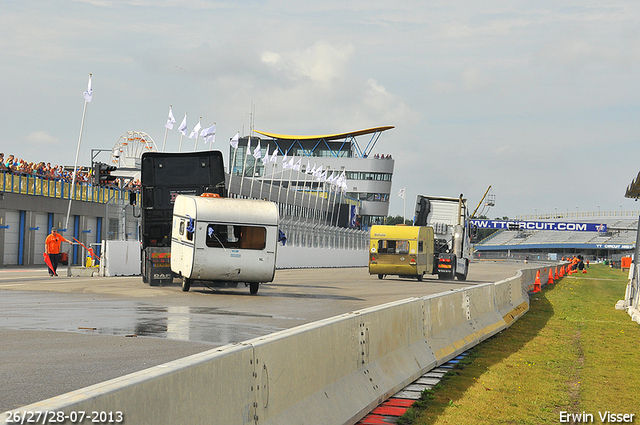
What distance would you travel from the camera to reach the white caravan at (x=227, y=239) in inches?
810

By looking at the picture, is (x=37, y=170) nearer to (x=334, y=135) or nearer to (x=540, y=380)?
(x=540, y=380)

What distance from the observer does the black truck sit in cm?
2466

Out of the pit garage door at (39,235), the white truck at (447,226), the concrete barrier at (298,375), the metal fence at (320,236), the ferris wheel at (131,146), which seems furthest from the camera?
the ferris wheel at (131,146)

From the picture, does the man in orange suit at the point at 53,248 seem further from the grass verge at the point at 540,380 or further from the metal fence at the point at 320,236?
the metal fence at the point at 320,236

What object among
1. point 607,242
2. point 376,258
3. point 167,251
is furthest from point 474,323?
point 607,242

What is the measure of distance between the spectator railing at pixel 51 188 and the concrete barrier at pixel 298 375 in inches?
1358

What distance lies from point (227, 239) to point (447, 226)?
70.4ft

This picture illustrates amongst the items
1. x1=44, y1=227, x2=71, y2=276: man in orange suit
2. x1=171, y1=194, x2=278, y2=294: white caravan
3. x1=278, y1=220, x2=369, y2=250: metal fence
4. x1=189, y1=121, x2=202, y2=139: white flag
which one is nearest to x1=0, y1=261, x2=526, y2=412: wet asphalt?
x1=171, y1=194, x2=278, y2=294: white caravan

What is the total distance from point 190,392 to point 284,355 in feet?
5.46

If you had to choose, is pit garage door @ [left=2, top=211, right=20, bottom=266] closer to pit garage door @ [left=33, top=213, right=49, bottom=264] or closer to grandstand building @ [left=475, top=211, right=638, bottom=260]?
pit garage door @ [left=33, top=213, right=49, bottom=264]

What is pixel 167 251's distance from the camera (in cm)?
2388

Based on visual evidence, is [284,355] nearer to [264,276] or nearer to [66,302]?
[66,302]

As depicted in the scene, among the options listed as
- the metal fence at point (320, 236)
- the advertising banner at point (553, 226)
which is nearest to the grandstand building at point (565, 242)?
the advertising banner at point (553, 226)

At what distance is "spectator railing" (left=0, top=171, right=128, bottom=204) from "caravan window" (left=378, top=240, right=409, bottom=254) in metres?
17.9
